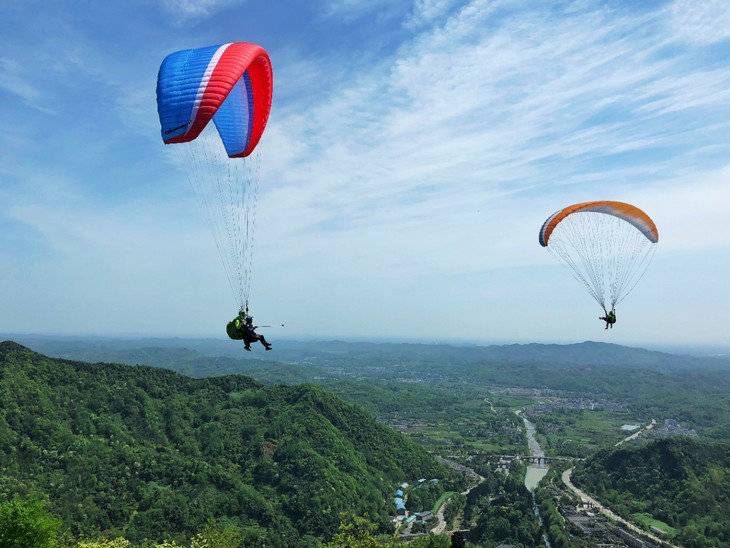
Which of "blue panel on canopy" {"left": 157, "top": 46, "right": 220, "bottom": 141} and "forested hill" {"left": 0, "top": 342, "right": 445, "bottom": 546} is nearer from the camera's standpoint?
"blue panel on canopy" {"left": 157, "top": 46, "right": 220, "bottom": 141}

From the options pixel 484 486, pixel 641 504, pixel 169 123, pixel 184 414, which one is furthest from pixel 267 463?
pixel 169 123

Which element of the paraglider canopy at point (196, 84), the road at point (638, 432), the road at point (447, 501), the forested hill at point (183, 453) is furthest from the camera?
the road at point (638, 432)

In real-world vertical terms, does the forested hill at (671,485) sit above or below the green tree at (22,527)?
below

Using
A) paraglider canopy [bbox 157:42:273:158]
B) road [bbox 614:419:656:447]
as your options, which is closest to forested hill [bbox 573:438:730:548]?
road [bbox 614:419:656:447]

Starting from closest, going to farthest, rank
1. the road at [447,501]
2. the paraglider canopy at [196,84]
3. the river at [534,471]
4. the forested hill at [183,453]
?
the paraglider canopy at [196,84] < the forested hill at [183,453] < the road at [447,501] < the river at [534,471]

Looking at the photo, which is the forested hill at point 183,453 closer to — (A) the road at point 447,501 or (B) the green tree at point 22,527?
(A) the road at point 447,501

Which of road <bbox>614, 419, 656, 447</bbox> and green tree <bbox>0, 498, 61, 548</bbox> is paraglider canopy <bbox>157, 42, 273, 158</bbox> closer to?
green tree <bbox>0, 498, 61, 548</bbox>

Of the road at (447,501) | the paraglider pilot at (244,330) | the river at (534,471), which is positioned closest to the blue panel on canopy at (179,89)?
the paraglider pilot at (244,330)
